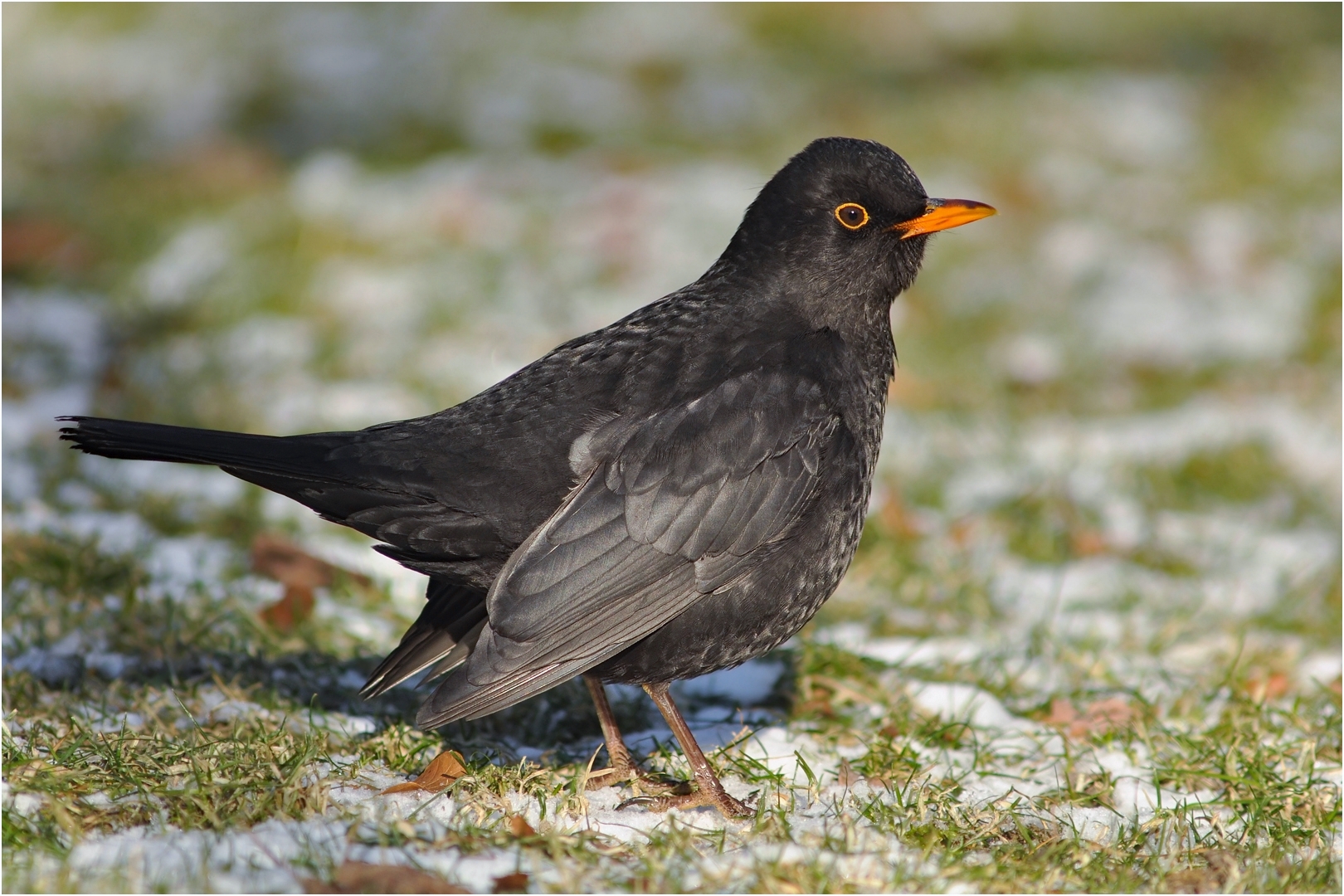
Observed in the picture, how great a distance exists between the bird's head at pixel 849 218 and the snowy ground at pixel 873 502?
1250 mm

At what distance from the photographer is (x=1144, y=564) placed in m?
5.17

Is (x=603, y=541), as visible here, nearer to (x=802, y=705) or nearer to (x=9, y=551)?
(x=802, y=705)

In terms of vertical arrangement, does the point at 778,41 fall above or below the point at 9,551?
above

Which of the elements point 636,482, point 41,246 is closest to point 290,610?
point 636,482

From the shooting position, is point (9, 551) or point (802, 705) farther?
point (9, 551)

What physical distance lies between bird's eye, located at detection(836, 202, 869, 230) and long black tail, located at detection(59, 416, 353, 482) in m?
1.51

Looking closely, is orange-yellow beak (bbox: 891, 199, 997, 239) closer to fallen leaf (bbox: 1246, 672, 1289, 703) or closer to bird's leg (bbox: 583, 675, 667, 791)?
bird's leg (bbox: 583, 675, 667, 791)

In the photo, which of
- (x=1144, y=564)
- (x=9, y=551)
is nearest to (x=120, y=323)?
(x=9, y=551)

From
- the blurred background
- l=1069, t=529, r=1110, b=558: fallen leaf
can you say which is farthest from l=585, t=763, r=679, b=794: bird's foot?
l=1069, t=529, r=1110, b=558: fallen leaf

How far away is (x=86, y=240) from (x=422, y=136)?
2.39 m

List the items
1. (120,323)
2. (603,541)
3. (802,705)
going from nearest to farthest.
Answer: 1. (603,541)
2. (802,705)
3. (120,323)

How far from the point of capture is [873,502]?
5.49 metres

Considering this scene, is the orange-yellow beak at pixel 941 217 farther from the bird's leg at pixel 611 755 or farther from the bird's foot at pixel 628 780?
the bird's foot at pixel 628 780

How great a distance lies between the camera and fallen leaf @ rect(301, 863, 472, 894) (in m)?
2.40
